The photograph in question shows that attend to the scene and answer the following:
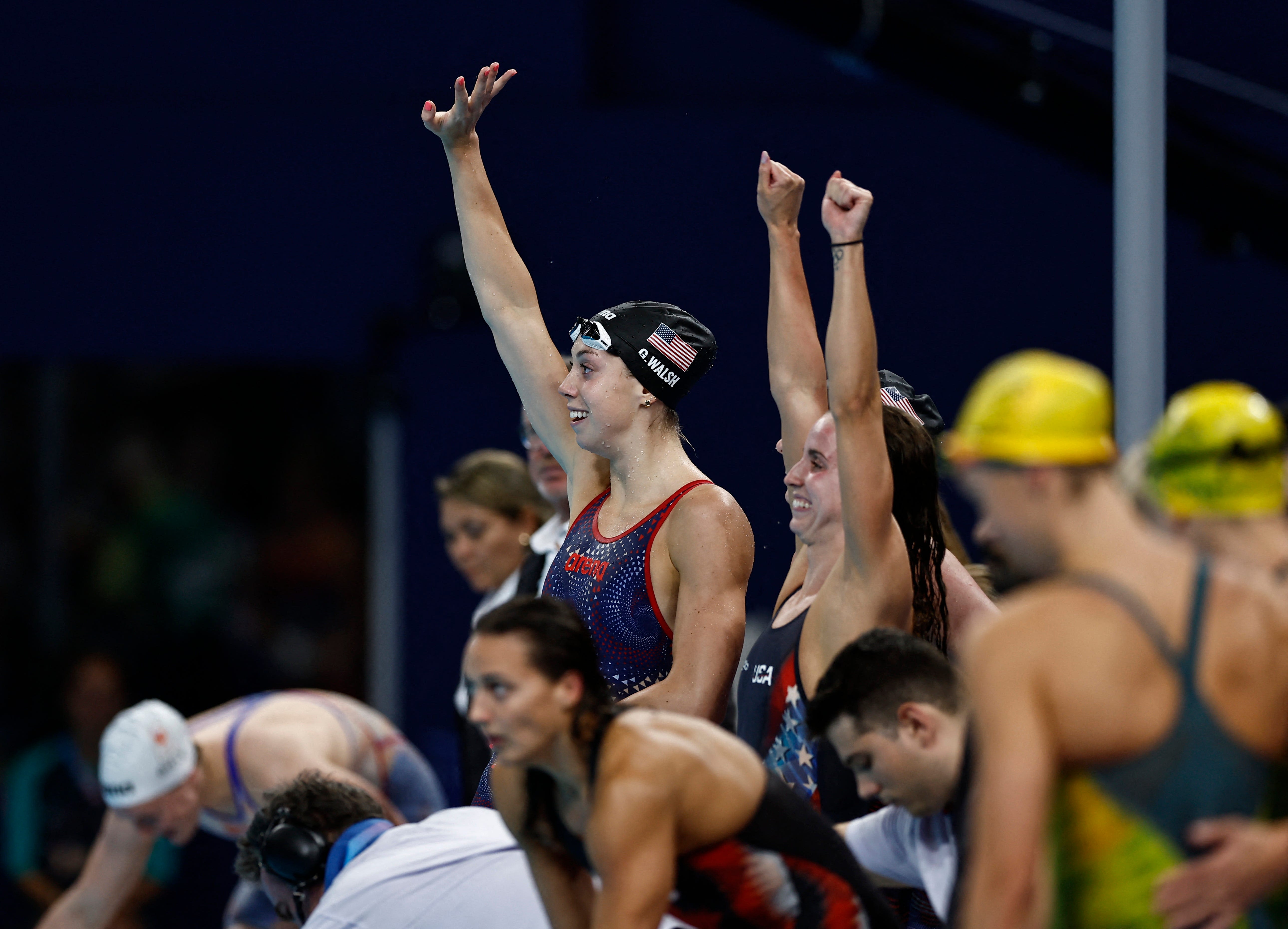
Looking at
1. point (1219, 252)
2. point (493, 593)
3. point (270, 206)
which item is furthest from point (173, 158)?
point (1219, 252)

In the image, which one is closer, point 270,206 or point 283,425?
point 270,206

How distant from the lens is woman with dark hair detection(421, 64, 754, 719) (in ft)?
10.6

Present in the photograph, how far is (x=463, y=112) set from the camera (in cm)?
375

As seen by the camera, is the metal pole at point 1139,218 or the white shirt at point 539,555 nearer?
the metal pole at point 1139,218

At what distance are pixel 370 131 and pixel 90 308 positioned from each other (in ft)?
5.09

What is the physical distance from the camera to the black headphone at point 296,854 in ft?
12.5

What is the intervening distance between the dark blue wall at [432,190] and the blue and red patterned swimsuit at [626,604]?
3.52 metres

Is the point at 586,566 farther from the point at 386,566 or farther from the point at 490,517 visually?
the point at 386,566

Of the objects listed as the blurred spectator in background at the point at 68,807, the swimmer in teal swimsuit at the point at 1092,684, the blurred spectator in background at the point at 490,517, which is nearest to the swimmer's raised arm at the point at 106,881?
the blurred spectator in background at the point at 490,517

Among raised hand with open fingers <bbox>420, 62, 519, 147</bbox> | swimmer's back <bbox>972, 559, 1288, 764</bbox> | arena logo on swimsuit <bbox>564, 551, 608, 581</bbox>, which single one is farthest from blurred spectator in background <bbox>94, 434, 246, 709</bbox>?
swimmer's back <bbox>972, 559, 1288, 764</bbox>

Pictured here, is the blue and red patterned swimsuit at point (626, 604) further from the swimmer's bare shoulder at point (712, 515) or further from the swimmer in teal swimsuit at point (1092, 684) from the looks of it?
the swimmer in teal swimsuit at point (1092, 684)

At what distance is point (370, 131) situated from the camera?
7367 millimetres

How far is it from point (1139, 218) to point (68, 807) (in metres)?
5.66

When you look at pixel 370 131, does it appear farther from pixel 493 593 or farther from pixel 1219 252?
pixel 1219 252
